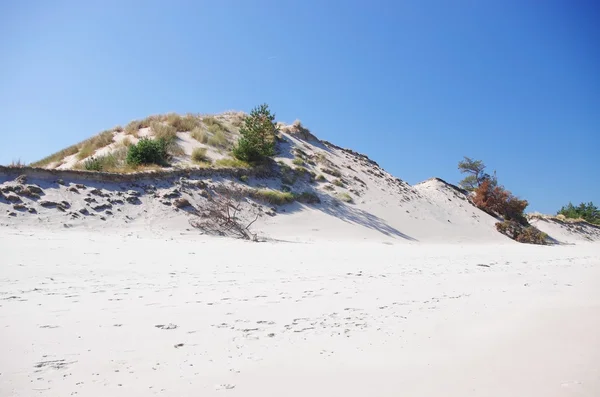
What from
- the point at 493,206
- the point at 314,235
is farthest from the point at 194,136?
the point at 493,206

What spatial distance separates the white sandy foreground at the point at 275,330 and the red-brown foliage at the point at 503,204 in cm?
1958

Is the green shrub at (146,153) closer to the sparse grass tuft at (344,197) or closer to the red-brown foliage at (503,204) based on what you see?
the sparse grass tuft at (344,197)

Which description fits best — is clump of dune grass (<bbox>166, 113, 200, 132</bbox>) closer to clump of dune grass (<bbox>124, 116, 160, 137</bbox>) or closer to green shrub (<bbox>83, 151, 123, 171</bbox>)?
clump of dune grass (<bbox>124, 116, 160, 137</bbox>)

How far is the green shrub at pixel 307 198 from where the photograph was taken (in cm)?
1495

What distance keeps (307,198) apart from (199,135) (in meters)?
6.29

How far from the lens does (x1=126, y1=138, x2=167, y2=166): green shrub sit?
44.5 feet

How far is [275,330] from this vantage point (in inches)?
129

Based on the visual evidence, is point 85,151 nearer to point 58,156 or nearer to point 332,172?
point 58,156

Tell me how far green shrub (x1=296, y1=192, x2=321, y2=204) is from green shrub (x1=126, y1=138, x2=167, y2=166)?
18.0ft

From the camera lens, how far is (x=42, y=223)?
8.77 meters

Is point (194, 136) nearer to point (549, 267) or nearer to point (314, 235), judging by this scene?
point (314, 235)

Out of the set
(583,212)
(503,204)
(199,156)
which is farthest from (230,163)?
(583,212)

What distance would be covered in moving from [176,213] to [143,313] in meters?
7.96

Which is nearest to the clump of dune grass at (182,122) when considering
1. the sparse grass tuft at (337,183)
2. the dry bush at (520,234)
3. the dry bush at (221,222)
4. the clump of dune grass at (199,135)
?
the clump of dune grass at (199,135)
